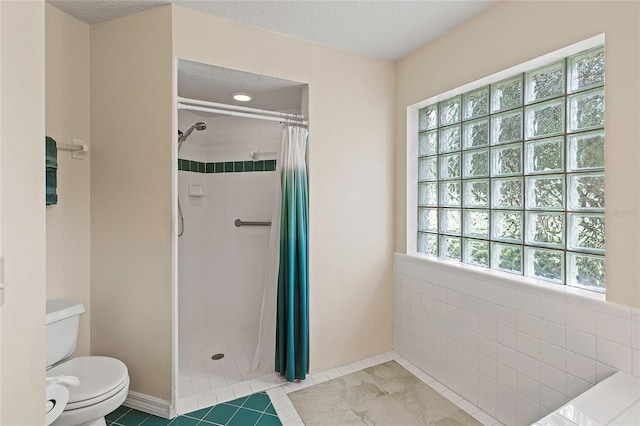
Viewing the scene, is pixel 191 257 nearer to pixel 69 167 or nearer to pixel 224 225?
pixel 224 225

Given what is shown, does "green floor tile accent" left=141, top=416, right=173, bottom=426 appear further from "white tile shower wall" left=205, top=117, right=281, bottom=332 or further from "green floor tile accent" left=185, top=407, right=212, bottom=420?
"white tile shower wall" left=205, top=117, right=281, bottom=332

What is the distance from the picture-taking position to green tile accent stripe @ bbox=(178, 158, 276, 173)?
2990mm

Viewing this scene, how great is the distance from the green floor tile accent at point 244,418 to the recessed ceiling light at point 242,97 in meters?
2.11

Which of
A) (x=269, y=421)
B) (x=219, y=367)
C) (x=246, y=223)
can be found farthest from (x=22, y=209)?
(x=246, y=223)

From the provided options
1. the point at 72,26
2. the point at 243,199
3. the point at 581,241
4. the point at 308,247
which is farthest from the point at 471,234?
the point at 72,26

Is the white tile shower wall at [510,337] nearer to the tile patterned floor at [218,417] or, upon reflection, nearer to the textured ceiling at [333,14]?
the tile patterned floor at [218,417]

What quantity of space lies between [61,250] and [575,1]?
9.58ft

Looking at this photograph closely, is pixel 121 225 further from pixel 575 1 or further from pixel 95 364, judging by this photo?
pixel 575 1

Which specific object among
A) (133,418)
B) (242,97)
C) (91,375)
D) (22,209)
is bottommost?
(133,418)

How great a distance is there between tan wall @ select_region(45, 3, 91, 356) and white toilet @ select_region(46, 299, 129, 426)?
0.13 m

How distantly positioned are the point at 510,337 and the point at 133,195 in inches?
89.2

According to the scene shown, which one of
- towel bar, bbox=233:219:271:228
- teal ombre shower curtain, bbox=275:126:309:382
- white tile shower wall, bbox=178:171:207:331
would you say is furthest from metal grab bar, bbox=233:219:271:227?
teal ombre shower curtain, bbox=275:126:309:382

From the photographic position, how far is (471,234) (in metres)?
2.09

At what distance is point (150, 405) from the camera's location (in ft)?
6.15
